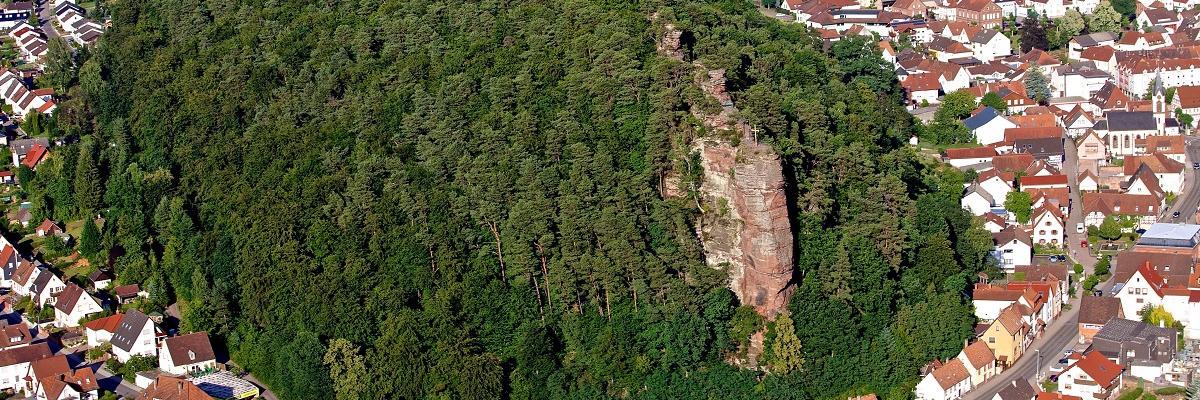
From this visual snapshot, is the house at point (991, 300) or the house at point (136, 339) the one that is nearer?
the house at point (991, 300)

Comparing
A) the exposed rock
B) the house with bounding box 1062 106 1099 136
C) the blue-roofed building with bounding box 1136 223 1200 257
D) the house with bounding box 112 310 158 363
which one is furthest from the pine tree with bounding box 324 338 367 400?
the house with bounding box 1062 106 1099 136

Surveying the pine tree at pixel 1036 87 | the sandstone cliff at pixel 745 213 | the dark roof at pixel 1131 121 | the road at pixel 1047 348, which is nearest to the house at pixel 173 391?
the sandstone cliff at pixel 745 213

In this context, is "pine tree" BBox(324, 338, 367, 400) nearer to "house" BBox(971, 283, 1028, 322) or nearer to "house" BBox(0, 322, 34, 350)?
"house" BBox(0, 322, 34, 350)

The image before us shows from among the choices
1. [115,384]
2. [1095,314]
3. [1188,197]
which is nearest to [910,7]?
[1188,197]

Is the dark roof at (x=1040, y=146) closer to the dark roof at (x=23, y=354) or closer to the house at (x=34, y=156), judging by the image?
the dark roof at (x=23, y=354)

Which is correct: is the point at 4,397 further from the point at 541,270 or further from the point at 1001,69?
the point at 1001,69

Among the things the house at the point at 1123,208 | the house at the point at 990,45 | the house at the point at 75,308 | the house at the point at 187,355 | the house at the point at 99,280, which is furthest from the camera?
the house at the point at 990,45
